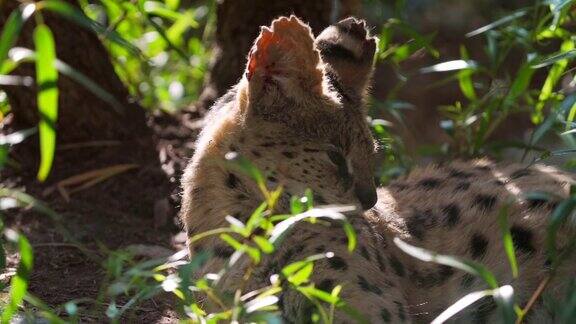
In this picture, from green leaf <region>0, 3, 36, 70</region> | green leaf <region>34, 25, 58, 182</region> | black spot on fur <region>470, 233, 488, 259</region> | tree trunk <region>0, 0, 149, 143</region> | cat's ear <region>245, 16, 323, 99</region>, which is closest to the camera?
green leaf <region>34, 25, 58, 182</region>

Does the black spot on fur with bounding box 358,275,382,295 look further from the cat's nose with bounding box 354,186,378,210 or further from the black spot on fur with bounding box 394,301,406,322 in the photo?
the cat's nose with bounding box 354,186,378,210

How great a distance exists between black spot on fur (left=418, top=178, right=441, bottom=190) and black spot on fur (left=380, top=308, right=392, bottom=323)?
1.04 m

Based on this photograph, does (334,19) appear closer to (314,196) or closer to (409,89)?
(314,196)

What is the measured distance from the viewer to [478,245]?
399cm

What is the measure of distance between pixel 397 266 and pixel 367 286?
1.16ft

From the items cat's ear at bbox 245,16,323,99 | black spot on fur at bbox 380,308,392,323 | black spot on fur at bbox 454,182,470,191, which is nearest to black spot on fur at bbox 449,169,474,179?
black spot on fur at bbox 454,182,470,191

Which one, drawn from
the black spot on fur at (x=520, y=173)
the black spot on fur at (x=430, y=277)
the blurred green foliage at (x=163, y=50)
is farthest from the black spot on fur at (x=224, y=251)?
the blurred green foliage at (x=163, y=50)

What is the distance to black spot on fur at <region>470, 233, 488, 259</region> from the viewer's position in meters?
3.97

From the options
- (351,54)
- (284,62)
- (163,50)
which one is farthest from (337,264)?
(163,50)

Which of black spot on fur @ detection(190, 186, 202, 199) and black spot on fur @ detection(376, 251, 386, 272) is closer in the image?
black spot on fur @ detection(376, 251, 386, 272)

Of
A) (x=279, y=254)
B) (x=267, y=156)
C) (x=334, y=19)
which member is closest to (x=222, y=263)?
(x=279, y=254)

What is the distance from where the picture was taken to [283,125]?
3.76 m

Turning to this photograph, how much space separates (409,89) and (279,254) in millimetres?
5200

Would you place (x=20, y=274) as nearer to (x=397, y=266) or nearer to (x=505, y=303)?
(x=505, y=303)
